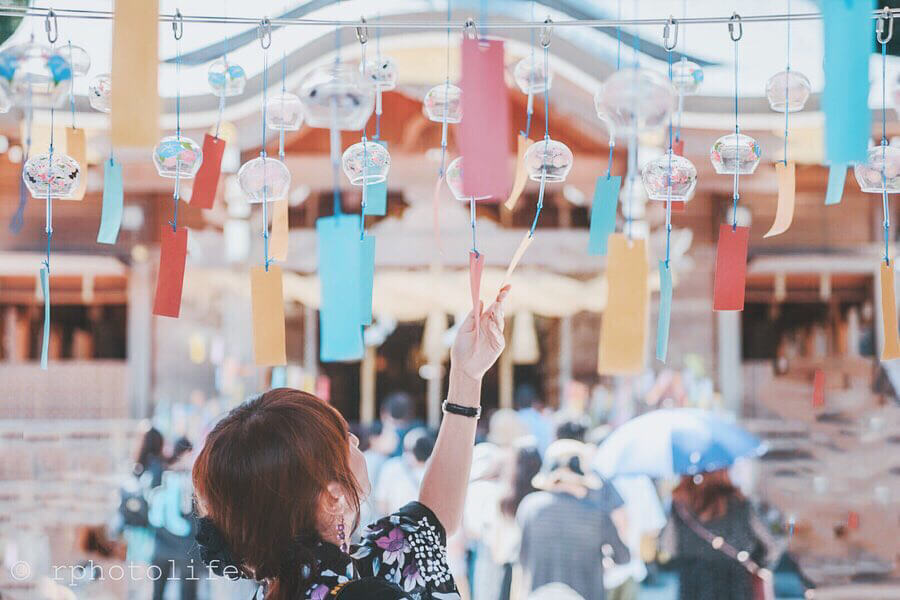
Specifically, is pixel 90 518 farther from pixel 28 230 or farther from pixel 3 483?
pixel 28 230

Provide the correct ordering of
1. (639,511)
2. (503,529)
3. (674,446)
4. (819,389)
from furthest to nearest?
1. (819,389)
2. (639,511)
3. (503,529)
4. (674,446)

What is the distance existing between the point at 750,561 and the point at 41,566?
358 cm

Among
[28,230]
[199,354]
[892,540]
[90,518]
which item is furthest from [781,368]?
[28,230]

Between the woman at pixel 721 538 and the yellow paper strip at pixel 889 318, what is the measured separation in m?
2.38

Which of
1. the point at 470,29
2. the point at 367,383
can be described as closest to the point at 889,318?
the point at 470,29

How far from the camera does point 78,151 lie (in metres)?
1.69

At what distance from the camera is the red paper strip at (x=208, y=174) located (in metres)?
1.62

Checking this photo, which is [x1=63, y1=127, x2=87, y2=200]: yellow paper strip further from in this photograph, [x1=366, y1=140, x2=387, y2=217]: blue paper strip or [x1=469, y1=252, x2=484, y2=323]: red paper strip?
[x1=469, y1=252, x2=484, y2=323]: red paper strip

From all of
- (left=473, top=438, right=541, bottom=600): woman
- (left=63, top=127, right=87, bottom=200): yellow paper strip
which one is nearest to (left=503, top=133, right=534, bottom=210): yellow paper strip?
(left=63, top=127, right=87, bottom=200): yellow paper strip

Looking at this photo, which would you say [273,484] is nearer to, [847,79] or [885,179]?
[847,79]

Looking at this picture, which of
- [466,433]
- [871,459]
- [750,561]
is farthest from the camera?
[871,459]

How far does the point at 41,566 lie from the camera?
4816 mm

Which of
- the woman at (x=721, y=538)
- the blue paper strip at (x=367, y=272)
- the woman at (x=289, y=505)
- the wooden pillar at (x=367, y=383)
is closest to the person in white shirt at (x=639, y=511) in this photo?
the woman at (x=721, y=538)

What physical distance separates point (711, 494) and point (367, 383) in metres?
2.14
